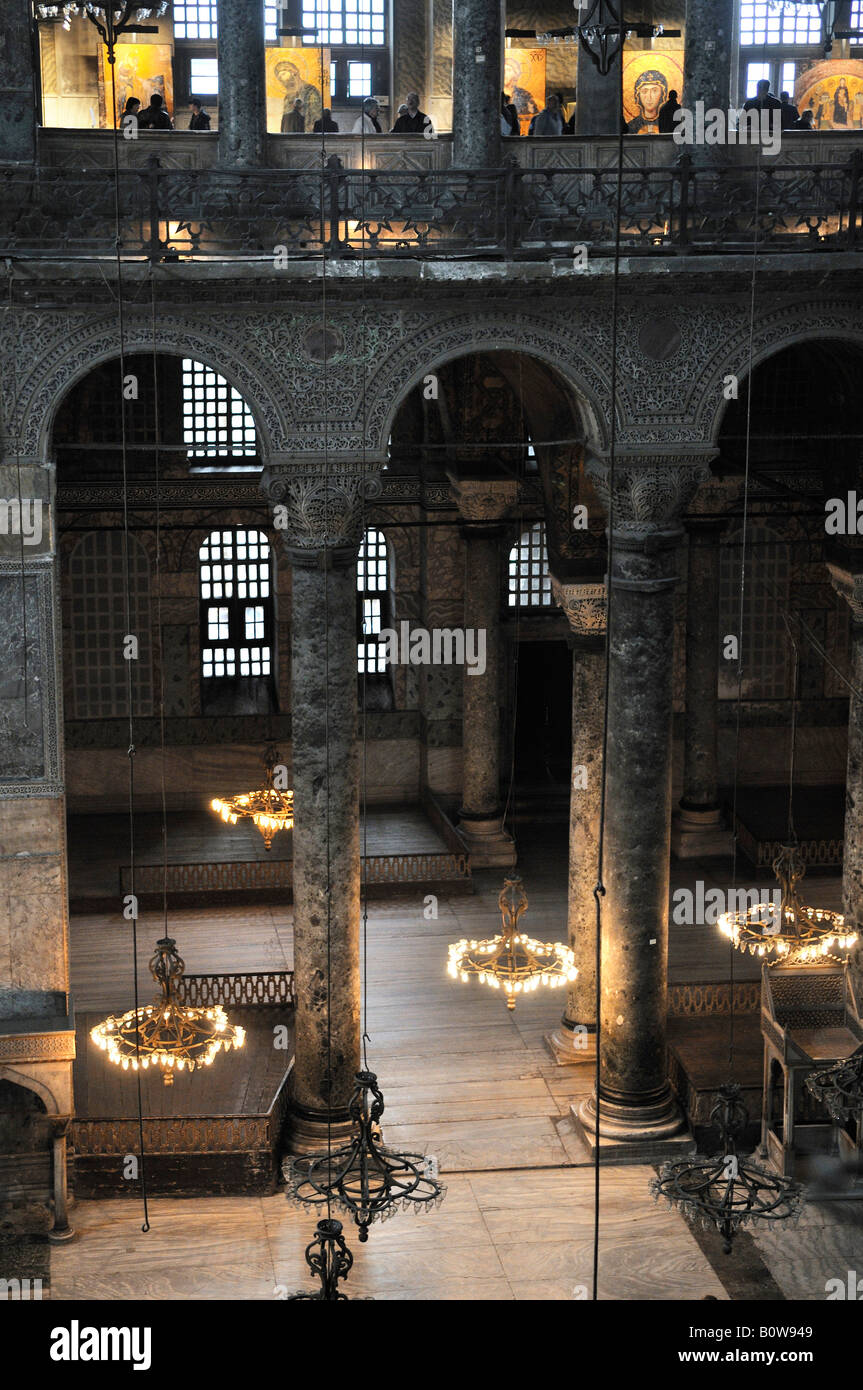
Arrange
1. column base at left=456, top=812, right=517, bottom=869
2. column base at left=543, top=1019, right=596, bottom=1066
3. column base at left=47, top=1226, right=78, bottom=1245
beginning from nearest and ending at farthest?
column base at left=47, top=1226, right=78, bottom=1245 < column base at left=543, top=1019, right=596, bottom=1066 < column base at left=456, top=812, right=517, bottom=869

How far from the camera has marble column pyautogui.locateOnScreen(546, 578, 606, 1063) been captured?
16.9m

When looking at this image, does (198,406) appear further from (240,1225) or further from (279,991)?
(240,1225)

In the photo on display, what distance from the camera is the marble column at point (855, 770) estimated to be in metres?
16.4

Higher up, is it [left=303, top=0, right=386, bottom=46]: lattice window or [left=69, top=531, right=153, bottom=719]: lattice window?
[left=303, top=0, right=386, bottom=46]: lattice window

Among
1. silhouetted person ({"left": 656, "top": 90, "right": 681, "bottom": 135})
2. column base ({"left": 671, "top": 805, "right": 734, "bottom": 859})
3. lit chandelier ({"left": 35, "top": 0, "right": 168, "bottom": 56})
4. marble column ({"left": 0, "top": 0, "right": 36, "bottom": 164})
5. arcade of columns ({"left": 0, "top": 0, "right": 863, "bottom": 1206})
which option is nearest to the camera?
lit chandelier ({"left": 35, "top": 0, "right": 168, "bottom": 56})

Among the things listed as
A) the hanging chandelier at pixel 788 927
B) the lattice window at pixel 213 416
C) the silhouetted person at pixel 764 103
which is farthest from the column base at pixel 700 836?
the silhouetted person at pixel 764 103

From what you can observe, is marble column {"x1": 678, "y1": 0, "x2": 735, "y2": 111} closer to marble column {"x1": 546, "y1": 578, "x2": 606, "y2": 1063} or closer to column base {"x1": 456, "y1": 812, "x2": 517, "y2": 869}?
marble column {"x1": 546, "y1": 578, "x2": 606, "y2": 1063}

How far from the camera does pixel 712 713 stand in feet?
72.6

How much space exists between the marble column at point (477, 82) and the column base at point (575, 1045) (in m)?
7.15

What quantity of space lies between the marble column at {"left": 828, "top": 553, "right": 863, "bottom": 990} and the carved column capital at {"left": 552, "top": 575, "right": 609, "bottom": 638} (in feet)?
6.40

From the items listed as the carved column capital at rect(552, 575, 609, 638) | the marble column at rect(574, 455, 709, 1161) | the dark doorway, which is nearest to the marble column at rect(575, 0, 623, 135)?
the marble column at rect(574, 455, 709, 1161)

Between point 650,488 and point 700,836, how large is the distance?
26.2 feet
